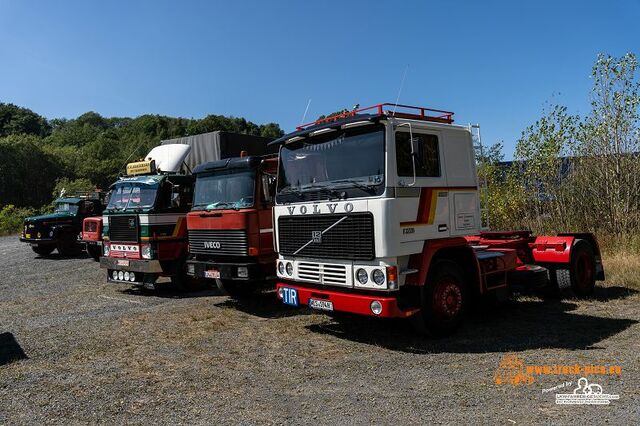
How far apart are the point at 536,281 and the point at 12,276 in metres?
13.4

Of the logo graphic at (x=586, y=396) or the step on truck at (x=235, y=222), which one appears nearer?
the logo graphic at (x=586, y=396)

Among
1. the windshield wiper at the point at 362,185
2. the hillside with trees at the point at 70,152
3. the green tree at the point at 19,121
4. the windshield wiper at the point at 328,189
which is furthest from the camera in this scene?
the green tree at the point at 19,121

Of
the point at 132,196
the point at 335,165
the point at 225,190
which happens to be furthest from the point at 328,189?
the point at 132,196

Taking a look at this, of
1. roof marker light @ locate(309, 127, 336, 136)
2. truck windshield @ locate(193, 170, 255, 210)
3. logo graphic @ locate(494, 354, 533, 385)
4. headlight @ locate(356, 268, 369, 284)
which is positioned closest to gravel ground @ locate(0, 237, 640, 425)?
logo graphic @ locate(494, 354, 533, 385)

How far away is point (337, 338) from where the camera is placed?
672 cm

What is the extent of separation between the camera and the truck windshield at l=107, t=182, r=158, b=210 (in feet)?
33.7

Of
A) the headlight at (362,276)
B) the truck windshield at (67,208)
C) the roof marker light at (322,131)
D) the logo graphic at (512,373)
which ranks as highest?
the roof marker light at (322,131)

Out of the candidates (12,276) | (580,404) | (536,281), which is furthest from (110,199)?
(580,404)

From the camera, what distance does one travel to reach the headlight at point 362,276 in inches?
234

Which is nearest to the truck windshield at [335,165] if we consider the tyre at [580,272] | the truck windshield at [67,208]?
the tyre at [580,272]

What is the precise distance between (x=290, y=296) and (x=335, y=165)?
6.33 feet

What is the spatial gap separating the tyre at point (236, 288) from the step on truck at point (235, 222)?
0.07 m

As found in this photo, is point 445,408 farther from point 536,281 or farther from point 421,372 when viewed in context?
point 536,281

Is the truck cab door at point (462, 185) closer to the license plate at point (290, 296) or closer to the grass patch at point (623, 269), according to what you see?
the license plate at point (290, 296)
